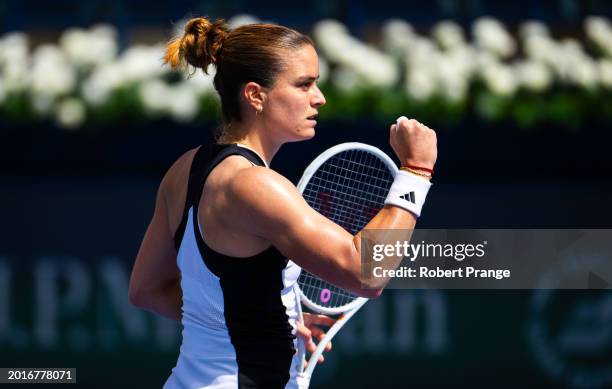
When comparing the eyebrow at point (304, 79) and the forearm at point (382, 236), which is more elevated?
the eyebrow at point (304, 79)

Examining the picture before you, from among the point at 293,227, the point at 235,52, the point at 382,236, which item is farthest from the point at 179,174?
the point at 382,236

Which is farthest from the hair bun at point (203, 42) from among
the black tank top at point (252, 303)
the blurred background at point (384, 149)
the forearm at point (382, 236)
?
the blurred background at point (384, 149)

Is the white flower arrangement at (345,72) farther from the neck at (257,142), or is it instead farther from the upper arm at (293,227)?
the upper arm at (293,227)

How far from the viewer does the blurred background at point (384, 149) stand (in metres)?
5.01

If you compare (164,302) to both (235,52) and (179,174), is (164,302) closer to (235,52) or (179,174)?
(179,174)

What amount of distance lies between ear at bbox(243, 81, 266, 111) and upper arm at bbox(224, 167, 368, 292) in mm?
242

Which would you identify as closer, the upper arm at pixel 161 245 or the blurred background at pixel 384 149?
the upper arm at pixel 161 245

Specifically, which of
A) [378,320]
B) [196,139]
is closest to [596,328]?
[378,320]

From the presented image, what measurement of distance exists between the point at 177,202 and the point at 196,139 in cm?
266

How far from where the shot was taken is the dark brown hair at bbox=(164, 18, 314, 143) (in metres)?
2.55

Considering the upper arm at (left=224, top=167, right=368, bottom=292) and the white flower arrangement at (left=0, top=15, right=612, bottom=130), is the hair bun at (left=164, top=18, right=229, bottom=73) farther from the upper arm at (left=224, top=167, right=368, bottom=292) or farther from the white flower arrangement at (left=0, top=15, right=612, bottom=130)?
the white flower arrangement at (left=0, top=15, right=612, bottom=130)

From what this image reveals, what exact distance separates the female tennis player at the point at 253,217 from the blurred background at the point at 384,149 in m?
2.21

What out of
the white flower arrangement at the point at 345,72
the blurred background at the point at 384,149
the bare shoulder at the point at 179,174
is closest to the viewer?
the bare shoulder at the point at 179,174

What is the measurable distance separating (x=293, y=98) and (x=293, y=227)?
36 centimetres
